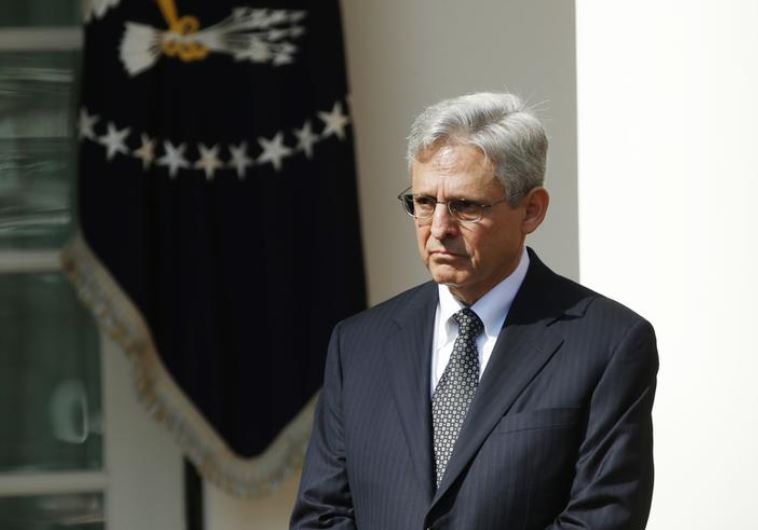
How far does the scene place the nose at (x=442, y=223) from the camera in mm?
2355

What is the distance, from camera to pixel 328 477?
252 centimetres

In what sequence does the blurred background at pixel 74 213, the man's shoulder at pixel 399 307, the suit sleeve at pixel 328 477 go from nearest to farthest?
the suit sleeve at pixel 328 477, the man's shoulder at pixel 399 307, the blurred background at pixel 74 213

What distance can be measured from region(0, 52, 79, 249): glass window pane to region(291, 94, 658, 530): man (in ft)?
5.40

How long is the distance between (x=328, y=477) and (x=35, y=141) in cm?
175

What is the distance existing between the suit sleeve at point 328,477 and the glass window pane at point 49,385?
58.8 inches

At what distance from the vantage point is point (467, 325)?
248 centimetres

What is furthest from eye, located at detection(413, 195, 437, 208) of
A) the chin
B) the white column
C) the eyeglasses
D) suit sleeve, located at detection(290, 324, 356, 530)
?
the white column

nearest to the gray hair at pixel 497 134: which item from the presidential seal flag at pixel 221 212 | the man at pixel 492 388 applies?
the man at pixel 492 388

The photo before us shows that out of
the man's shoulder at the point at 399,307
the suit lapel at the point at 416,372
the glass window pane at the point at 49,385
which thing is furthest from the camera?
the glass window pane at the point at 49,385

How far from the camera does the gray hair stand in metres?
2.36

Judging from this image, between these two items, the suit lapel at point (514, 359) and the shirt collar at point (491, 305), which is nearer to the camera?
→ the suit lapel at point (514, 359)

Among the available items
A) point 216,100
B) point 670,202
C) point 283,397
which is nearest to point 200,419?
point 283,397

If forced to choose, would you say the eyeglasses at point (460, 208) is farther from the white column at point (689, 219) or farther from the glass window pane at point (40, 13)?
the glass window pane at point (40, 13)

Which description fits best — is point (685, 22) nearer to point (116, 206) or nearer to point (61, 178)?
point (116, 206)
